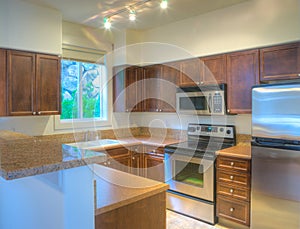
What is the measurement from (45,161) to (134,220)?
2.51ft

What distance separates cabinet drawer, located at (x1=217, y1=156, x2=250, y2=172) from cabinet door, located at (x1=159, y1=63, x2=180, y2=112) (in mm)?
1156

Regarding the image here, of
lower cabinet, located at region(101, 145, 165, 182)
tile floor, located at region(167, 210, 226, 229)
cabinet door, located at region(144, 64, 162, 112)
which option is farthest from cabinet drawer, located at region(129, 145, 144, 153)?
tile floor, located at region(167, 210, 226, 229)

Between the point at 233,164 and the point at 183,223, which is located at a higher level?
the point at 233,164

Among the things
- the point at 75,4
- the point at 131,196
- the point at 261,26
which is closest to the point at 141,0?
the point at 75,4

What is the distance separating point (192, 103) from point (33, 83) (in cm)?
204

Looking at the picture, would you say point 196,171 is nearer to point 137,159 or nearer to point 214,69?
point 137,159

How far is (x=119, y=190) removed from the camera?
61.1 inches

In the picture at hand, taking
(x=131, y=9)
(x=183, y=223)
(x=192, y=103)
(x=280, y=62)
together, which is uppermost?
(x=131, y=9)

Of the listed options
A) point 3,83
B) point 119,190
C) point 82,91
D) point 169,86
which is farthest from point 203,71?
point 3,83

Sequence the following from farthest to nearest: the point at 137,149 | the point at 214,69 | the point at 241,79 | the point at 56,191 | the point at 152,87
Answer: the point at 152,87, the point at 137,149, the point at 214,69, the point at 241,79, the point at 56,191

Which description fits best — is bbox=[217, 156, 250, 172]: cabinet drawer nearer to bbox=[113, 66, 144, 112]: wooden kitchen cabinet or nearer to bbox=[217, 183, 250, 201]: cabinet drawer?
bbox=[217, 183, 250, 201]: cabinet drawer

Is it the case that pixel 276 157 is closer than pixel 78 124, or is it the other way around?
pixel 276 157

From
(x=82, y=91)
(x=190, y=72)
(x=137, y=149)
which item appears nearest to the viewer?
(x=190, y=72)

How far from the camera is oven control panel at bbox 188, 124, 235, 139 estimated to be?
3344mm
